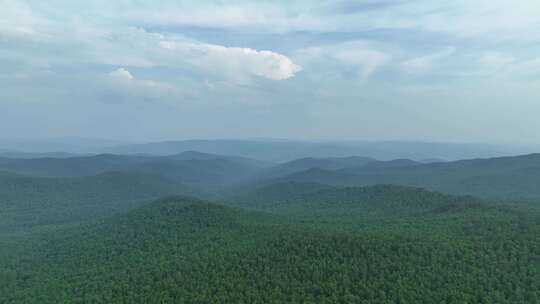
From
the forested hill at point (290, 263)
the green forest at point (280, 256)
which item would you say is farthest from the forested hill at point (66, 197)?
the forested hill at point (290, 263)

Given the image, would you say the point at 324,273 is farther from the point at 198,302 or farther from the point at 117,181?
the point at 117,181

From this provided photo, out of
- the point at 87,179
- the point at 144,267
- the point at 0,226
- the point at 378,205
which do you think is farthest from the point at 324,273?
the point at 87,179

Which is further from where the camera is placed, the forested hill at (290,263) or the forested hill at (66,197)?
the forested hill at (66,197)

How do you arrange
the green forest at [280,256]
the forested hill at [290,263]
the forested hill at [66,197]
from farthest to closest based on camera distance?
the forested hill at [66,197]
the green forest at [280,256]
the forested hill at [290,263]

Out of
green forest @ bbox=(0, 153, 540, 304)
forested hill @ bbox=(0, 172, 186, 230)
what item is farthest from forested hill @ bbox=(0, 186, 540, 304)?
forested hill @ bbox=(0, 172, 186, 230)

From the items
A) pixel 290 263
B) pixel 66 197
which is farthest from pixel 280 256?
pixel 66 197

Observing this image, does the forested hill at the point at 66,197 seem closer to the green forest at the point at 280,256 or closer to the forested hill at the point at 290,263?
the green forest at the point at 280,256

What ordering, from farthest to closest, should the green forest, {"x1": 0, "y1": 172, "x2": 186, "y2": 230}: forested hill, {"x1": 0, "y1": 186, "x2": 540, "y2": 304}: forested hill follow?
{"x1": 0, "y1": 172, "x2": 186, "y2": 230}: forested hill, the green forest, {"x1": 0, "y1": 186, "x2": 540, "y2": 304}: forested hill

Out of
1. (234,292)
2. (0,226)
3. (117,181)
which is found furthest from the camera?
(117,181)

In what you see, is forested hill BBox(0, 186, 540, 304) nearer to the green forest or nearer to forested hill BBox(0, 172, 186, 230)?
the green forest

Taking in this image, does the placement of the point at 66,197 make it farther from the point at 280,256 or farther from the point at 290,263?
the point at 290,263

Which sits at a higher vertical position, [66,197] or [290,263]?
[290,263]
